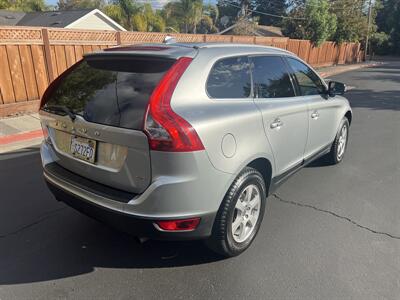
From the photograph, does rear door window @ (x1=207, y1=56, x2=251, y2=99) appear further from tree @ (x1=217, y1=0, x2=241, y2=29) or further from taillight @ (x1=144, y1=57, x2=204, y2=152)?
tree @ (x1=217, y1=0, x2=241, y2=29)

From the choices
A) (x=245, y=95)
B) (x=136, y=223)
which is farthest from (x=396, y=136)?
(x=136, y=223)

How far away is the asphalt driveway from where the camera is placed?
2.61 m

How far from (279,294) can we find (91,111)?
6.43 ft

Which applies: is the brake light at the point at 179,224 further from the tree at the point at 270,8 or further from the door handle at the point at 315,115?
the tree at the point at 270,8

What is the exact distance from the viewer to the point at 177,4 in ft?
140

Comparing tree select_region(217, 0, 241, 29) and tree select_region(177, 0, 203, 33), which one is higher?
tree select_region(217, 0, 241, 29)

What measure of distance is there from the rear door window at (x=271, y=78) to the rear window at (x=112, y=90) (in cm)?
102

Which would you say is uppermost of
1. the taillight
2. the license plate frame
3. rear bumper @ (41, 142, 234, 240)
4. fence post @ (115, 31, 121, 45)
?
fence post @ (115, 31, 121, 45)

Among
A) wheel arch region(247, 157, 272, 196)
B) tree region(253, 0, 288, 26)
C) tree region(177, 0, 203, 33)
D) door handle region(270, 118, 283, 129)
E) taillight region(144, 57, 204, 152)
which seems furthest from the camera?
tree region(253, 0, 288, 26)

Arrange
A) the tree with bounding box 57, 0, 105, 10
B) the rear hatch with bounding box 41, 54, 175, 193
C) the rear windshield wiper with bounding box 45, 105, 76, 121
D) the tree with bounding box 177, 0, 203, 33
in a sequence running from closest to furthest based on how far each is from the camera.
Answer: the rear hatch with bounding box 41, 54, 175, 193 → the rear windshield wiper with bounding box 45, 105, 76, 121 → the tree with bounding box 177, 0, 203, 33 → the tree with bounding box 57, 0, 105, 10

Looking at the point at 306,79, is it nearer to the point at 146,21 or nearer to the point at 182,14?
the point at 146,21

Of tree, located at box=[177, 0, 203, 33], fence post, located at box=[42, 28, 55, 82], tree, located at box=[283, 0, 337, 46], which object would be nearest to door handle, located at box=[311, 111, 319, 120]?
fence post, located at box=[42, 28, 55, 82]

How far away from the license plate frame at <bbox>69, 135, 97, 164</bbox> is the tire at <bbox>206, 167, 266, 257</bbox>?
107 centimetres

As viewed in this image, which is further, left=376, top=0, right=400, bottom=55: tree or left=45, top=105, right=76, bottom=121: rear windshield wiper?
left=376, top=0, right=400, bottom=55: tree
